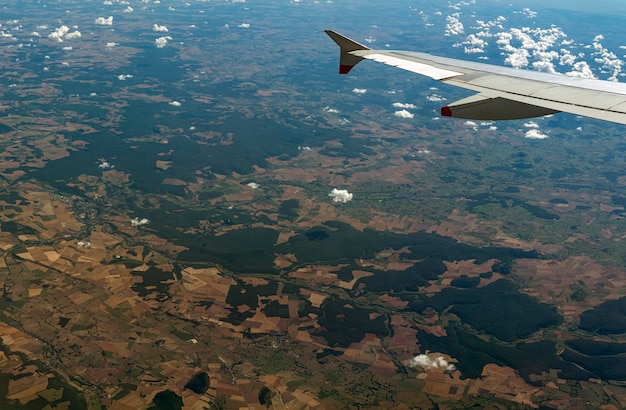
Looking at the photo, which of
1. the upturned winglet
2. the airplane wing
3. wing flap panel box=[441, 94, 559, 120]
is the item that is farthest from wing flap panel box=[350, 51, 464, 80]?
wing flap panel box=[441, 94, 559, 120]

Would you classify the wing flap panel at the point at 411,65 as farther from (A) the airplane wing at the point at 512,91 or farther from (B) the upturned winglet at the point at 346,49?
(B) the upturned winglet at the point at 346,49

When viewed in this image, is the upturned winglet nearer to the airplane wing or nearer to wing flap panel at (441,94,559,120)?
the airplane wing

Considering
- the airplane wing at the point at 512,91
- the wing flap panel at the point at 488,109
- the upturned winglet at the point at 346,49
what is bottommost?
the wing flap panel at the point at 488,109

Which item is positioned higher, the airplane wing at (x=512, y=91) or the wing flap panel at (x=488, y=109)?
the airplane wing at (x=512, y=91)

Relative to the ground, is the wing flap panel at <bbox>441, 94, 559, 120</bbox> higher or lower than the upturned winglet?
lower

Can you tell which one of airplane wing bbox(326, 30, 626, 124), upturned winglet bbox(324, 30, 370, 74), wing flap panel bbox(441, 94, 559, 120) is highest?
upturned winglet bbox(324, 30, 370, 74)

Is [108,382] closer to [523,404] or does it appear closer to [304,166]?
[523,404]

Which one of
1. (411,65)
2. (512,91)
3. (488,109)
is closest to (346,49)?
(411,65)

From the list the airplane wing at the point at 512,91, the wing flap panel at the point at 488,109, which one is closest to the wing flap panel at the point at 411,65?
the airplane wing at the point at 512,91

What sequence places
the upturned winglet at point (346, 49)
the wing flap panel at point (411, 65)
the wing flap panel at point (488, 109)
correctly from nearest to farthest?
the wing flap panel at point (488, 109) < the wing flap panel at point (411, 65) < the upturned winglet at point (346, 49)
